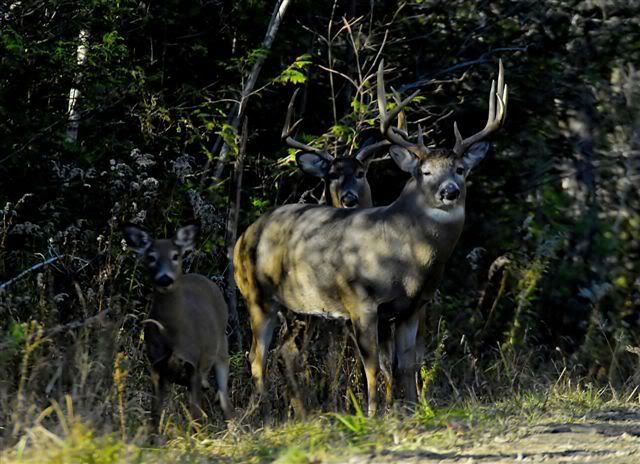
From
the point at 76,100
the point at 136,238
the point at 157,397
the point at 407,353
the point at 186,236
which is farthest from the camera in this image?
the point at 76,100

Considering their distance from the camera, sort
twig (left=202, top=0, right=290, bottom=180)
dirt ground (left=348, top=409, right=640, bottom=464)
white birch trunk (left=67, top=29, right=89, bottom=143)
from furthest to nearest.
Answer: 1. twig (left=202, top=0, right=290, bottom=180)
2. white birch trunk (left=67, top=29, right=89, bottom=143)
3. dirt ground (left=348, top=409, right=640, bottom=464)

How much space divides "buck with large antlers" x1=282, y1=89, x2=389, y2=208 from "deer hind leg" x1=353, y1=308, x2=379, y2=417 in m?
2.06

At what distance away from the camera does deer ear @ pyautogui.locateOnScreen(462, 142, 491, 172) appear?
8.94 metres

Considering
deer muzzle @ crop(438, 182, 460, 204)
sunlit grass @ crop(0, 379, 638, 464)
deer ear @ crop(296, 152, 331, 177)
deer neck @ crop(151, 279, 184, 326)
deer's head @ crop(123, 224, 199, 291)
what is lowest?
sunlit grass @ crop(0, 379, 638, 464)

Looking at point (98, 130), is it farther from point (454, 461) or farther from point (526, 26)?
point (454, 461)

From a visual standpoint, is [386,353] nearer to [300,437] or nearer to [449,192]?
[449,192]

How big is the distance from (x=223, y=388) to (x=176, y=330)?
598mm

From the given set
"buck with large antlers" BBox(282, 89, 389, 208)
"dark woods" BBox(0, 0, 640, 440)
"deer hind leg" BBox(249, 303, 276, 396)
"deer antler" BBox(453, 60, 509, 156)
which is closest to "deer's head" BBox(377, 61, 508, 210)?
"deer antler" BBox(453, 60, 509, 156)

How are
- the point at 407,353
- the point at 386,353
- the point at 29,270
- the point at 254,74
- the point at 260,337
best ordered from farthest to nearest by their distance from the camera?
the point at 254,74, the point at 260,337, the point at 386,353, the point at 29,270, the point at 407,353

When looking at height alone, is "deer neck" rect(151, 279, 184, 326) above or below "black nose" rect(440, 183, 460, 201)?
below

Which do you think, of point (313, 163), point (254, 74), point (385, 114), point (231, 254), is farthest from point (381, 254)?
point (254, 74)

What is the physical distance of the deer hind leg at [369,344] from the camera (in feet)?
27.3

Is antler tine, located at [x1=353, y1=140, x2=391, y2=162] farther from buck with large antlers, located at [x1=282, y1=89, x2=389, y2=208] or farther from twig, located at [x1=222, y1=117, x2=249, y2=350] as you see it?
twig, located at [x1=222, y1=117, x2=249, y2=350]

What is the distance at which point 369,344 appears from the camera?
836cm
